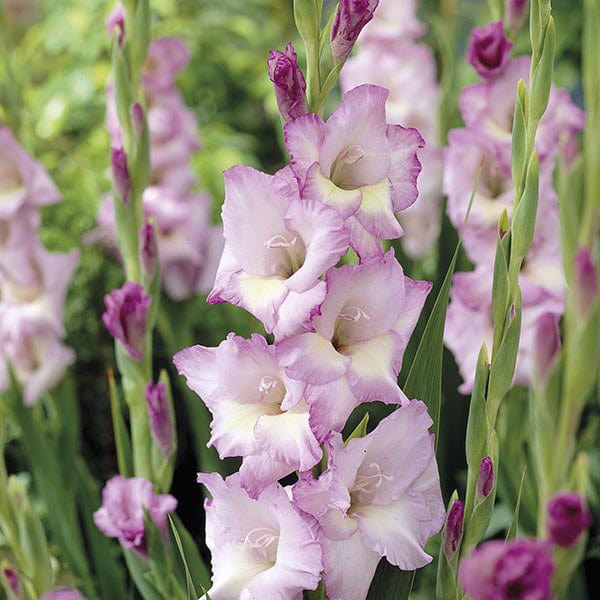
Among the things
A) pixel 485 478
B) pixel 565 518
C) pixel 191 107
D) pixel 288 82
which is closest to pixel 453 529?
pixel 485 478

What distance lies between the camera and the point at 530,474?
947 millimetres

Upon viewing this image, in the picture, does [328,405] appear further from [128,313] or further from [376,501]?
[128,313]

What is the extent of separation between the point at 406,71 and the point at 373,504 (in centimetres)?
90

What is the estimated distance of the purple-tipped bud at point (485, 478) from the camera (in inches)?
20.9

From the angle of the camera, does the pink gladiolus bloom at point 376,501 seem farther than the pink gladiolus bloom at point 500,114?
No

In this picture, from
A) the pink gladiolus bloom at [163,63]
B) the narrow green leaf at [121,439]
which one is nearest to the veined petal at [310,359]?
the narrow green leaf at [121,439]

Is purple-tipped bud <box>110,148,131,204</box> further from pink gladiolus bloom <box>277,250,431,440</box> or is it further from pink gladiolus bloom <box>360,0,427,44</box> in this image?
pink gladiolus bloom <box>360,0,427,44</box>

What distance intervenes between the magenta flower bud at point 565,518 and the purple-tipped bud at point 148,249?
455 millimetres

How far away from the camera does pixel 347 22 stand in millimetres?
515

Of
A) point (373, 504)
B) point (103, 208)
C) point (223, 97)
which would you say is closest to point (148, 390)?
point (373, 504)

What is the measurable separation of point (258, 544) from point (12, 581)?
7.8 inches

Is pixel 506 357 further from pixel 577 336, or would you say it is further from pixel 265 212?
pixel 265 212

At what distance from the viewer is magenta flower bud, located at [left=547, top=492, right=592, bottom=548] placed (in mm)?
400

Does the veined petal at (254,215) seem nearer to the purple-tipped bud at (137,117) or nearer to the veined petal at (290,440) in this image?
the veined petal at (290,440)
